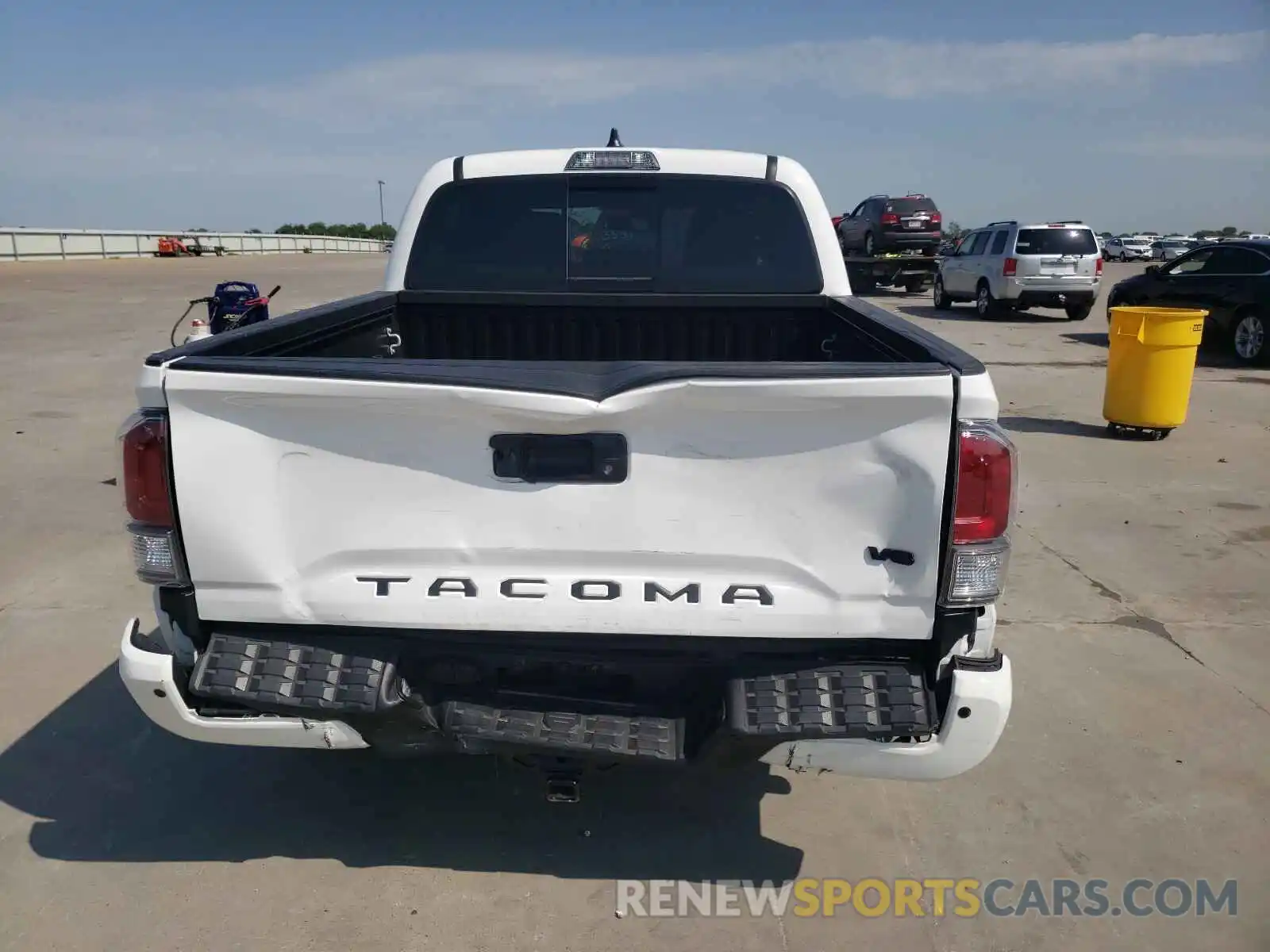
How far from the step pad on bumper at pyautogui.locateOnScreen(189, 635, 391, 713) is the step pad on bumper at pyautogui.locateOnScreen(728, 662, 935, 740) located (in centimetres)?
96

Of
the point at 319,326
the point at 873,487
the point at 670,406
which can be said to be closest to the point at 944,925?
the point at 873,487

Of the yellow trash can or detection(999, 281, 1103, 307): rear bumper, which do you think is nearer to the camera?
the yellow trash can

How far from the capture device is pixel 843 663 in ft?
8.96

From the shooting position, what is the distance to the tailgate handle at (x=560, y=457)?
258cm

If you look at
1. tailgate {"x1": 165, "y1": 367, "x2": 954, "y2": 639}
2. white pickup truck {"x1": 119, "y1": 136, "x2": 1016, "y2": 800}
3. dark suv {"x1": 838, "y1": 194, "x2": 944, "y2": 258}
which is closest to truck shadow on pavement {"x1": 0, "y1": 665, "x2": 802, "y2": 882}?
white pickup truck {"x1": 119, "y1": 136, "x2": 1016, "y2": 800}

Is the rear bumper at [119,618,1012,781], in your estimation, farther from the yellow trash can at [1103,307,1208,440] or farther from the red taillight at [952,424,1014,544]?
the yellow trash can at [1103,307,1208,440]

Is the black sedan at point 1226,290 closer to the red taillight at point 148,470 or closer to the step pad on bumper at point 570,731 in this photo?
the step pad on bumper at point 570,731

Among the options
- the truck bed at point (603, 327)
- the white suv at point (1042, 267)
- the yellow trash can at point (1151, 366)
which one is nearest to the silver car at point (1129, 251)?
the white suv at point (1042, 267)

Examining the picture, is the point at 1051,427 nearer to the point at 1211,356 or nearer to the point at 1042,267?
the point at 1211,356

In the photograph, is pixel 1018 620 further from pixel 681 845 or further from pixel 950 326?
pixel 950 326

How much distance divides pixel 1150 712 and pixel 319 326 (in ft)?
12.0

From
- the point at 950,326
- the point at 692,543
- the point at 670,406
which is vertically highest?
the point at 670,406

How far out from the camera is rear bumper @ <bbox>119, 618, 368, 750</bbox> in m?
2.78

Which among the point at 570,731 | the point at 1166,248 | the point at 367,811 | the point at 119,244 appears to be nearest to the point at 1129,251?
the point at 1166,248
